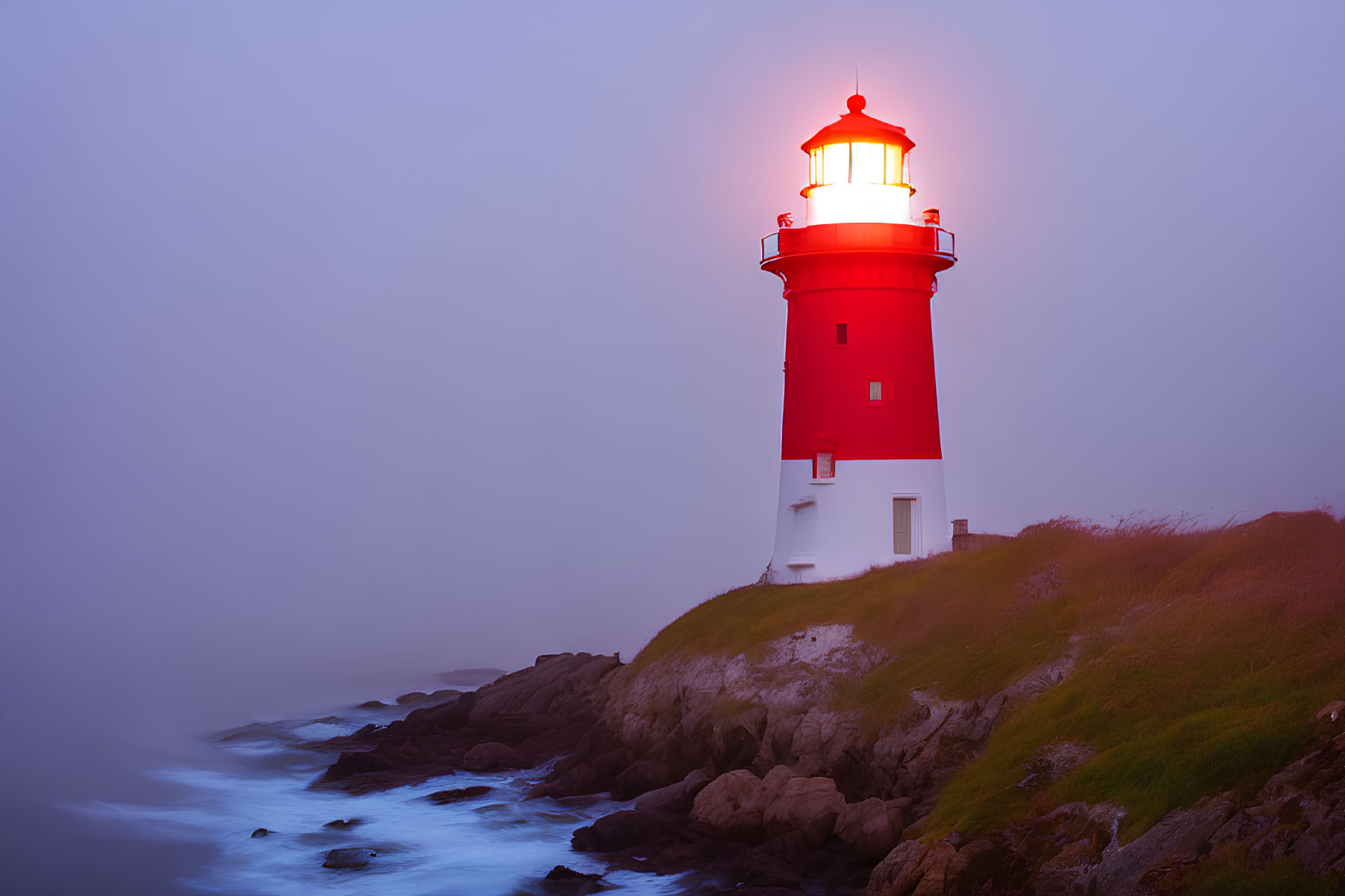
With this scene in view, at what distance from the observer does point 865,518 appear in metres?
26.0

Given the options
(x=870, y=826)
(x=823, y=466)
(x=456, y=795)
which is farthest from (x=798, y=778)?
(x=823, y=466)

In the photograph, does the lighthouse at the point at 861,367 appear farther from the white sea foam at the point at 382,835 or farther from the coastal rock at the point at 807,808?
the coastal rock at the point at 807,808

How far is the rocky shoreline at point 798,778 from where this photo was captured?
36.8ft

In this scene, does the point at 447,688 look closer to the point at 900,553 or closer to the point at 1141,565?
the point at 900,553

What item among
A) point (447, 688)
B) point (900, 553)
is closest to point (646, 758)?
point (900, 553)

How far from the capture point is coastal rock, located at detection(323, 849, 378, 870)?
19.0 m

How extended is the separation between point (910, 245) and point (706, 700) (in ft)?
32.8

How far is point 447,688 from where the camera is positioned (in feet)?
122

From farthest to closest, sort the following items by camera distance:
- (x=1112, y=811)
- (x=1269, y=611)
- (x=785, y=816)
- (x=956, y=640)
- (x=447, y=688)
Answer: (x=447, y=688), (x=956, y=640), (x=785, y=816), (x=1269, y=611), (x=1112, y=811)

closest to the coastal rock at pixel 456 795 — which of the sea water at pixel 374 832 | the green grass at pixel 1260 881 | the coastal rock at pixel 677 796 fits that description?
the sea water at pixel 374 832

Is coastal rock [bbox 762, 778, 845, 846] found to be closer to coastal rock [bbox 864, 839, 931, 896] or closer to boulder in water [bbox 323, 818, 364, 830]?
coastal rock [bbox 864, 839, 931, 896]

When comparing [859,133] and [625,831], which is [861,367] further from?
[625,831]

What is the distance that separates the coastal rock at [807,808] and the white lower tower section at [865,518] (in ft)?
28.9

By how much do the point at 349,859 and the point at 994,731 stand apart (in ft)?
31.3
